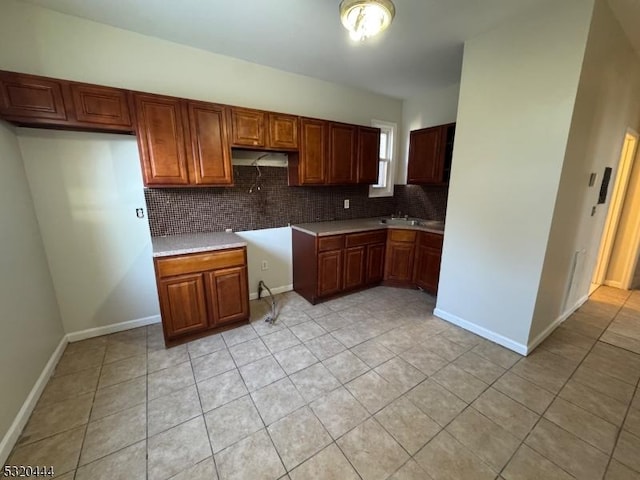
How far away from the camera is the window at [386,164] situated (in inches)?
160

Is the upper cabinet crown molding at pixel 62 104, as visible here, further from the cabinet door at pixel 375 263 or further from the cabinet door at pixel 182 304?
the cabinet door at pixel 375 263

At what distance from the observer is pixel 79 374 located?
201 cm

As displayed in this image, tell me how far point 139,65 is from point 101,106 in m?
0.59

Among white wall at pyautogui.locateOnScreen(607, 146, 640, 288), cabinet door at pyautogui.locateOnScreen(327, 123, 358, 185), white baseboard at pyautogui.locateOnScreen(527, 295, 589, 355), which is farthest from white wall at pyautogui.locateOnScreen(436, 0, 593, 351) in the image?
white wall at pyautogui.locateOnScreen(607, 146, 640, 288)

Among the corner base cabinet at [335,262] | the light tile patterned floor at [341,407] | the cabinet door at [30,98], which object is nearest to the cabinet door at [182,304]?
the light tile patterned floor at [341,407]

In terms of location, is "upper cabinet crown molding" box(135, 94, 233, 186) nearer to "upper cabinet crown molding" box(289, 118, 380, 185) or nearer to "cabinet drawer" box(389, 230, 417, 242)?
"upper cabinet crown molding" box(289, 118, 380, 185)

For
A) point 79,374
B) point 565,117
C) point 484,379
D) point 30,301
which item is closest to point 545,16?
point 565,117

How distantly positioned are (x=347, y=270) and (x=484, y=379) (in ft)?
5.59

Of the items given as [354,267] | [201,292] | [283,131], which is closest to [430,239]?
[354,267]

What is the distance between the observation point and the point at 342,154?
3254mm

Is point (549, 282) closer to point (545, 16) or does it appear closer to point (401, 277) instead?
point (401, 277)

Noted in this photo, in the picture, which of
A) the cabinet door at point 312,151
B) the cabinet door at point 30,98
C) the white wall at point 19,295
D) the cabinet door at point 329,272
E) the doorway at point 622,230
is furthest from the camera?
the doorway at point 622,230

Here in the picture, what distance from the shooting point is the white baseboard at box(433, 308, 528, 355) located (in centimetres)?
228

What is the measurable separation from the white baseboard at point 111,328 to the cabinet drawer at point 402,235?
289 centimetres
